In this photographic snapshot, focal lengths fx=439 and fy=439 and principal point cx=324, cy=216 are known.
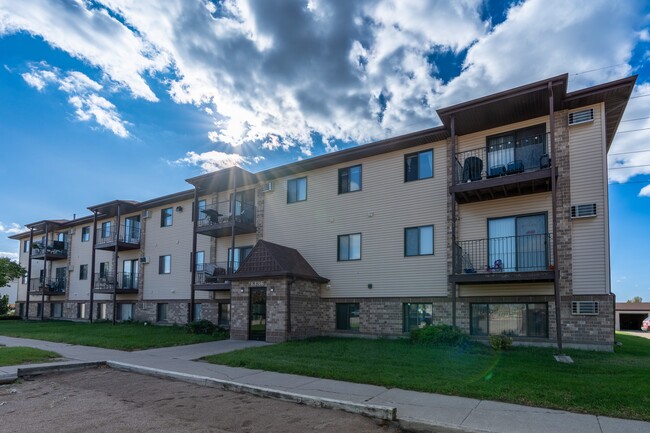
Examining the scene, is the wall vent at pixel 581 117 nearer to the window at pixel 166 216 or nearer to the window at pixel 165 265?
the window at pixel 166 216

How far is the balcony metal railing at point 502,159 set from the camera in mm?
14492

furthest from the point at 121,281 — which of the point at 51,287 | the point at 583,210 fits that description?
the point at 583,210

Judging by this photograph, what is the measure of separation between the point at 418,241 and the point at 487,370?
7.28 metres

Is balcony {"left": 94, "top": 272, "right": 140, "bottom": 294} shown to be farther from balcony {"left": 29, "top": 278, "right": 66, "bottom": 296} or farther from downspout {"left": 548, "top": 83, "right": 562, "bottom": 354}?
downspout {"left": 548, "top": 83, "right": 562, "bottom": 354}

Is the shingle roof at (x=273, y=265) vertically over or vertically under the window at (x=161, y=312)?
over

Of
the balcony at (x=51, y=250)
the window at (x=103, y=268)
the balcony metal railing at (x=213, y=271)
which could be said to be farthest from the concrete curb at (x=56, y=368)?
the balcony at (x=51, y=250)

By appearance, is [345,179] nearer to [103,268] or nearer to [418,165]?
[418,165]

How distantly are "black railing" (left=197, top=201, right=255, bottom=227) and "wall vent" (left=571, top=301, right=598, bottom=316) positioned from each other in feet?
47.1

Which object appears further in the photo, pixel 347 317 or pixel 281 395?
pixel 347 317

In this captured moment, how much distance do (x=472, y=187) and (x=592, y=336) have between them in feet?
18.5

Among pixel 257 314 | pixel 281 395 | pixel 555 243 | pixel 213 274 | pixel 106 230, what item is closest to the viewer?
pixel 281 395

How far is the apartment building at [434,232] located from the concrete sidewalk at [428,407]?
6.32 m

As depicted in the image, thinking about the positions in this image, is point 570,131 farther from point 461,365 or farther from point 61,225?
point 61,225

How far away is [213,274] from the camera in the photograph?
73.3 ft
